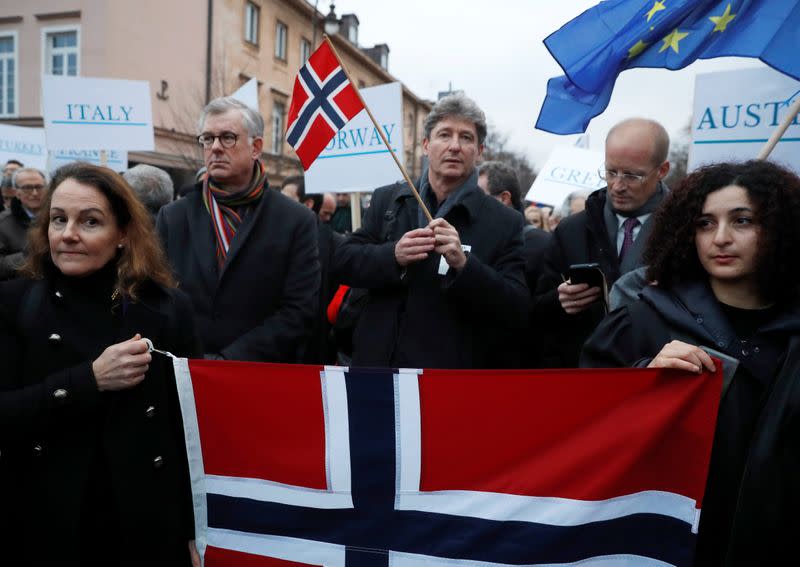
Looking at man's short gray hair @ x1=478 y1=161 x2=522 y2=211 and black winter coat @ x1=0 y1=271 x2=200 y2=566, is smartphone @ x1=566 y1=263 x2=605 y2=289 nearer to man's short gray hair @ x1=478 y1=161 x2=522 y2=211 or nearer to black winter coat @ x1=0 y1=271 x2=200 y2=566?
black winter coat @ x1=0 y1=271 x2=200 y2=566

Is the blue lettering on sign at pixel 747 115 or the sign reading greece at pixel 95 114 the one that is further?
the sign reading greece at pixel 95 114

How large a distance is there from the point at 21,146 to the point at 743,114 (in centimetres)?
880

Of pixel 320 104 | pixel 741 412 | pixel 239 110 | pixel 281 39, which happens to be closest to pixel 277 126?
pixel 281 39

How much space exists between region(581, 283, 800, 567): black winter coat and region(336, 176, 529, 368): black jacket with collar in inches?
26.6

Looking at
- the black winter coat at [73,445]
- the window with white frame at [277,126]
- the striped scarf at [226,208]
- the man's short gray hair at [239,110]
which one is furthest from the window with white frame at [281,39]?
the black winter coat at [73,445]

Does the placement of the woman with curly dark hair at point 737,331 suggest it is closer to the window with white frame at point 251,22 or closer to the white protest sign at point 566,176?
the white protest sign at point 566,176

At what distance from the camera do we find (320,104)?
3.51 metres

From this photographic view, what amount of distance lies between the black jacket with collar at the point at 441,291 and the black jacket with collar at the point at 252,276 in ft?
0.82

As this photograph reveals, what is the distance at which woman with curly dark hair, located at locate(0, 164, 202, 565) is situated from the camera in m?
1.97

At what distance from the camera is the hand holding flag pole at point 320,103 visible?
11.2 feet

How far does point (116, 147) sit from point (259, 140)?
340cm

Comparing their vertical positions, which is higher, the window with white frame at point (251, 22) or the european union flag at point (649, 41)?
the window with white frame at point (251, 22)

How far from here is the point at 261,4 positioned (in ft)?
79.0

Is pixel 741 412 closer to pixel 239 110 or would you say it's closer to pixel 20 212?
pixel 239 110
